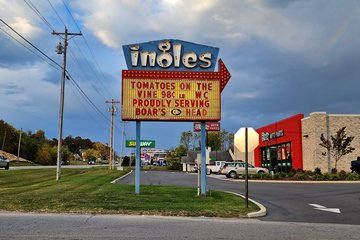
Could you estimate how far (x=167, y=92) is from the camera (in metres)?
17.4

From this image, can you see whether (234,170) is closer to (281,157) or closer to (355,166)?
(281,157)

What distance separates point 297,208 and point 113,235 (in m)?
8.51

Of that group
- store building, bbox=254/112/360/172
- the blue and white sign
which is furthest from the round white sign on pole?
store building, bbox=254/112/360/172

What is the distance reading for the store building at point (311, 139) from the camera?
37.8 meters

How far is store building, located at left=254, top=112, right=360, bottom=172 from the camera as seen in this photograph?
37.8 metres

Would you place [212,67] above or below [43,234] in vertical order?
above

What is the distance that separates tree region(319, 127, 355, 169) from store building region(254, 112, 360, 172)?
1098 millimetres

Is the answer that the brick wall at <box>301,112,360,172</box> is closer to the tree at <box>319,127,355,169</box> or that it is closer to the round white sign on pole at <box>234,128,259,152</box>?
the tree at <box>319,127,355,169</box>

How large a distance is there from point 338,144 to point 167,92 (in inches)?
907

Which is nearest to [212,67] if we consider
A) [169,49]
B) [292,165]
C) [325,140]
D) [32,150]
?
[169,49]

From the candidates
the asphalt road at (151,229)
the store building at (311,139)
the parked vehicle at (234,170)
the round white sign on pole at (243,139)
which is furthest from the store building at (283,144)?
the asphalt road at (151,229)

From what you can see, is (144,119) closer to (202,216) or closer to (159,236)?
(202,216)

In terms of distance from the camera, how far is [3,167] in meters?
50.3

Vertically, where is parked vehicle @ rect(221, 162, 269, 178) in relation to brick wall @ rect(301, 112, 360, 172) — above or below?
below
